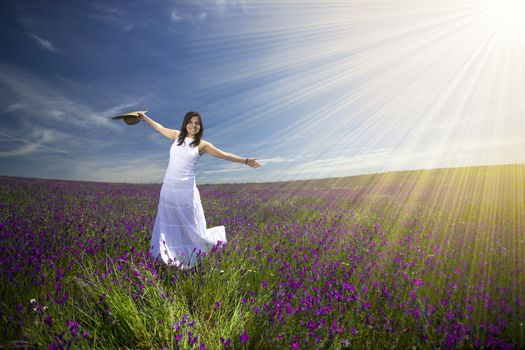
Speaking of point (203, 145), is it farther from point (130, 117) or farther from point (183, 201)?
point (130, 117)

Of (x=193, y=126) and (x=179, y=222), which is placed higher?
(x=193, y=126)

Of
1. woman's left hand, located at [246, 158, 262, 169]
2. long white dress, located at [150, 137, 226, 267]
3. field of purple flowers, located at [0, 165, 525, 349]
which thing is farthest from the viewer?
woman's left hand, located at [246, 158, 262, 169]

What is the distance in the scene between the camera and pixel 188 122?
13.3 ft

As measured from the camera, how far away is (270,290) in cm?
281

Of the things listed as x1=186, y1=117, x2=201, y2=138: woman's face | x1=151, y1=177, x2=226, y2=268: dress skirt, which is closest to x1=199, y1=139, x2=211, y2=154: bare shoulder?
x1=186, y1=117, x2=201, y2=138: woman's face

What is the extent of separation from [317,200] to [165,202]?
7.49 m

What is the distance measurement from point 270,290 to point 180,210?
1759 mm

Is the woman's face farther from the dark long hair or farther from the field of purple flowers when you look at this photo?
the field of purple flowers

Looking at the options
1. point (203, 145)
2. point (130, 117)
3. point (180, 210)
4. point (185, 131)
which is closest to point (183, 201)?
point (180, 210)

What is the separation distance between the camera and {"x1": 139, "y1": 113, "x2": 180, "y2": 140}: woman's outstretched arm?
171 inches

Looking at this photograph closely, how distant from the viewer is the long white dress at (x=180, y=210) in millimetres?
3885

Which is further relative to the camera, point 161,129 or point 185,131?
point 161,129

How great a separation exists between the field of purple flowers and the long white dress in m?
0.37

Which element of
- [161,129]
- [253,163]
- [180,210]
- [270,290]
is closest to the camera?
[270,290]
